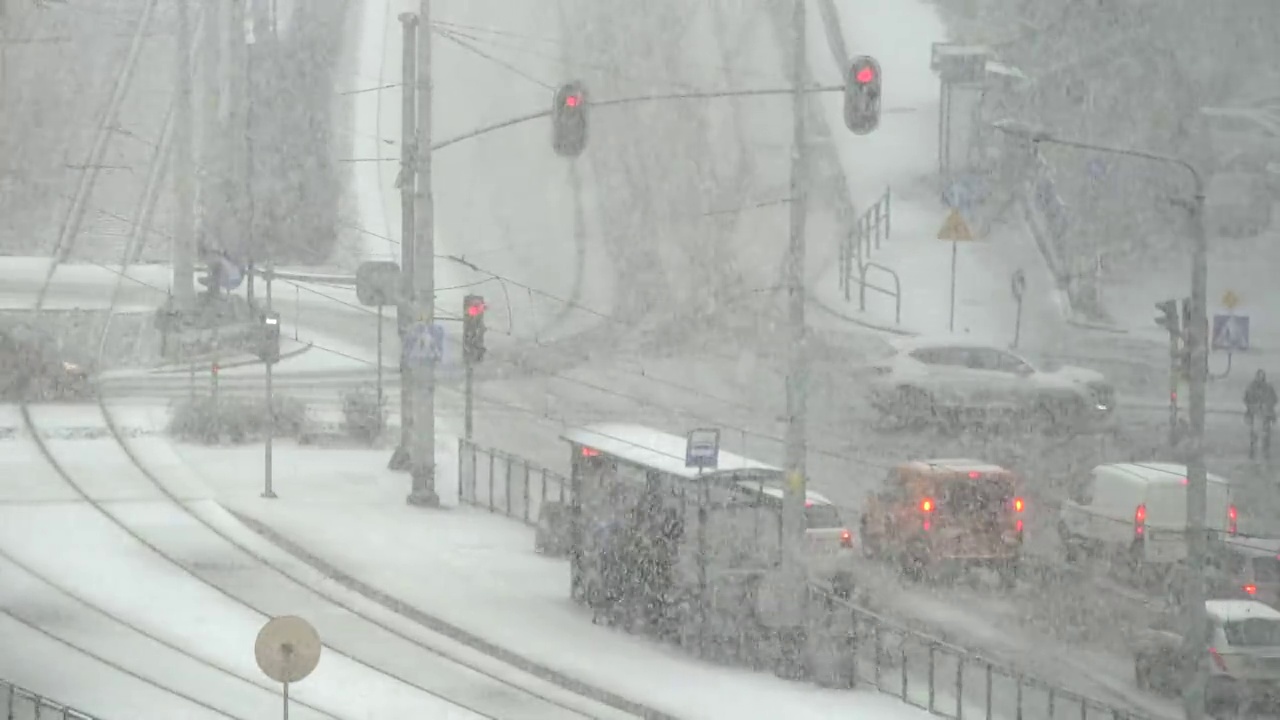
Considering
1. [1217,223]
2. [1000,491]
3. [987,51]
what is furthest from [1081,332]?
[1000,491]

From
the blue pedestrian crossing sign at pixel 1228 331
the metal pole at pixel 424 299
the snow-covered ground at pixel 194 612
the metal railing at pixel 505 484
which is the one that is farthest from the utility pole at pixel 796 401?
the blue pedestrian crossing sign at pixel 1228 331

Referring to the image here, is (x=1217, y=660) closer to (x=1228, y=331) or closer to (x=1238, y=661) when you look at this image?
(x=1238, y=661)

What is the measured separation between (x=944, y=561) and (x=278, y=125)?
94.2ft

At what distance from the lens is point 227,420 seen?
26.1 metres

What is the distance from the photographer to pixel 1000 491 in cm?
1920

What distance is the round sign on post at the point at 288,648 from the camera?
10.6m

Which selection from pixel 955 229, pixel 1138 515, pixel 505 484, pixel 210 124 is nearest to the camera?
pixel 1138 515

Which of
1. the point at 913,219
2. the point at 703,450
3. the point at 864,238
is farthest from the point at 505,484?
the point at 913,219

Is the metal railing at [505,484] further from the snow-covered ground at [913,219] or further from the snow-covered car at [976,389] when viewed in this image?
the snow-covered ground at [913,219]

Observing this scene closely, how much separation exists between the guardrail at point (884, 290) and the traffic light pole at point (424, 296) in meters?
12.3

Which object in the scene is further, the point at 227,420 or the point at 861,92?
the point at 227,420

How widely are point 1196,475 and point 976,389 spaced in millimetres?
11201

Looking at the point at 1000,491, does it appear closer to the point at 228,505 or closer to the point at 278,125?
the point at 228,505

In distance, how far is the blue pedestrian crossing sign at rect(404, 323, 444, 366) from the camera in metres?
22.0
